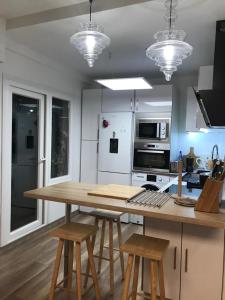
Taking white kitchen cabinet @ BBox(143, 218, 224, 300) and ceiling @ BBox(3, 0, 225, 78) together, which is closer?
white kitchen cabinet @ BBox(143, 218, 224, 300)

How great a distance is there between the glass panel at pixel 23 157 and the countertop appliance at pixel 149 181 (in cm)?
162

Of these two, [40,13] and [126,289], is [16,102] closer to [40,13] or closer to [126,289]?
[40,13]

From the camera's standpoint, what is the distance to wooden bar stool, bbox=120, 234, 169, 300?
6.08 feet

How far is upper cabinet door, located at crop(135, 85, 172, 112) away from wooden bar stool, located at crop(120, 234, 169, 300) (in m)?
2.55

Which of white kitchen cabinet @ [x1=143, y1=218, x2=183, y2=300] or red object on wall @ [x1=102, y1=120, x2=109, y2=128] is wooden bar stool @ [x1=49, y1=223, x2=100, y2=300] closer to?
white kitchen cabinet @ [x1=143, y1=218, x2=183, y2=300]

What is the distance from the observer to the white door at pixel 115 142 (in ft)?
14.5

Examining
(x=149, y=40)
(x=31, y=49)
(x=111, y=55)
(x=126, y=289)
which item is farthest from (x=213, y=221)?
(x=31, y=49)

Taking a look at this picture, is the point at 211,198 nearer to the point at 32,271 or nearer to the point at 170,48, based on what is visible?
the point at 170,48

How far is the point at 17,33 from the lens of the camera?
3004 mm

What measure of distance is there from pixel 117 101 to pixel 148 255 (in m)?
3.12

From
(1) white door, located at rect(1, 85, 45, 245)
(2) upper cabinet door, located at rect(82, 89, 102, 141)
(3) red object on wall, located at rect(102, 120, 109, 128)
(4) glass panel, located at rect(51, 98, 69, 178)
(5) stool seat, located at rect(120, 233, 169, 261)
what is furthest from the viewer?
(2) upper cabinet door, located at rect(82, 89, 102, 141)

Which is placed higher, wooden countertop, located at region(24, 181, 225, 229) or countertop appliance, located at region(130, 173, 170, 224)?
wooden countertop, located at region(24, 181, 225, 229)

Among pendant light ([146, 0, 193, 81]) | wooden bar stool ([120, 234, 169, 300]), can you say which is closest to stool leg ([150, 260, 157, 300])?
wooden bar stool ([120, 234, 169, 300])

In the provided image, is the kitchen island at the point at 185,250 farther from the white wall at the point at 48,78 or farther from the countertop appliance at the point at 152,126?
the countertop appliance at the point at 152,126
